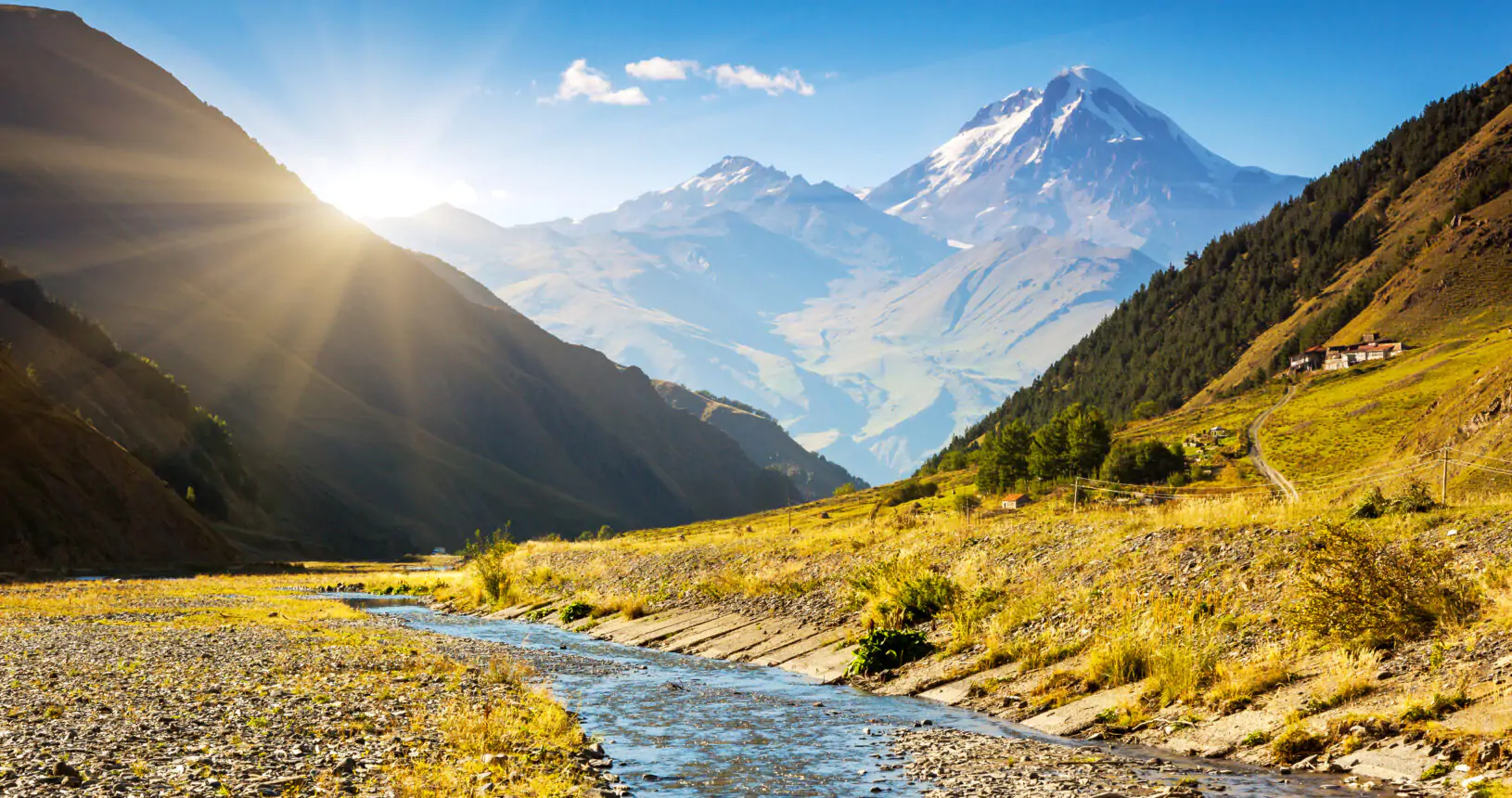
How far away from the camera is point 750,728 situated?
70.4 feet

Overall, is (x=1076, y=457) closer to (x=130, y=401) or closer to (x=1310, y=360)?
(x=1310, y=360)

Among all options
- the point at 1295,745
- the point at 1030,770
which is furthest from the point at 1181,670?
the point at 1030,770

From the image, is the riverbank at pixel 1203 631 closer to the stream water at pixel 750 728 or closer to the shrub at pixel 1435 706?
the shrub at pixel 1435 706

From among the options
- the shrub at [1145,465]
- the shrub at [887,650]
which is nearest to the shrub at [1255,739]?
the shrub at [887,650]

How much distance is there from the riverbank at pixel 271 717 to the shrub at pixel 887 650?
9319 millimetres

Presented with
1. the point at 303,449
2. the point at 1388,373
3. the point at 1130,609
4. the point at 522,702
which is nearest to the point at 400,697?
the point at 522,702

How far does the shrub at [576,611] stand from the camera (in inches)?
1893

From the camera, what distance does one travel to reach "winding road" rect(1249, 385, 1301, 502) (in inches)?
3620

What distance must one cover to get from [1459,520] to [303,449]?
668ft

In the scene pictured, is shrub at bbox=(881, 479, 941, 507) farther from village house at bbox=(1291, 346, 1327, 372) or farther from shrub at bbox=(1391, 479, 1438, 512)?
shrub at bbox=(1391, 479, 1438, 512)

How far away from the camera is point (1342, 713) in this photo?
17203 mm

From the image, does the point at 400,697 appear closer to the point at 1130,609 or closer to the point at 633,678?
the point at 633,678

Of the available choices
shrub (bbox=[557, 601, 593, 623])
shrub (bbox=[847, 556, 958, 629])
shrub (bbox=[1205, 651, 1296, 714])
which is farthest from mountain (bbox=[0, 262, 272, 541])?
shrub (bbox=[1205, 651, 1296, 714])

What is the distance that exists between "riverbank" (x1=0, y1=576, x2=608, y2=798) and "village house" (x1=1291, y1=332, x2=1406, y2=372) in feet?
542
